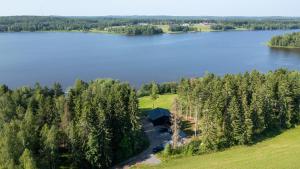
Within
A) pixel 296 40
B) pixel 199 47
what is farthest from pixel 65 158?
pixel 296 40

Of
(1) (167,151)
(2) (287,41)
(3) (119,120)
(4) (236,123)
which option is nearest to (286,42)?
(2) (287,41)

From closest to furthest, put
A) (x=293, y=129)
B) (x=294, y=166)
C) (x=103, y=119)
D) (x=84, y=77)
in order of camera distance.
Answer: (x=294, y=166)
(x=103, y=119)
(x=293, y=129)
(x=84, y=77)

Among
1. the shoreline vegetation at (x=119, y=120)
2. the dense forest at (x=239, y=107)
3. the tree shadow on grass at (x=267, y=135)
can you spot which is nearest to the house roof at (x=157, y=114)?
the dense forest at (x=239, y=107)

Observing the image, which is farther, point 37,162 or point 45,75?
point 45,75

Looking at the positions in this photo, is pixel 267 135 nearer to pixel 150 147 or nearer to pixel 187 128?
pixel 187 128

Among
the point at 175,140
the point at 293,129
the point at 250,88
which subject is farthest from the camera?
the point at 250,88

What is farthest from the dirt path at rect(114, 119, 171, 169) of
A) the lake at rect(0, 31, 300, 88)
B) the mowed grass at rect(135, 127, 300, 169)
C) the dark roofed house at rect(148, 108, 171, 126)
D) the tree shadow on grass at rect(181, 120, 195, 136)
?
the lake at rect(0, 31, 300, 88)

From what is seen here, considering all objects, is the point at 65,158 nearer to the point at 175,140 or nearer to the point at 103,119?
the point at 103,119

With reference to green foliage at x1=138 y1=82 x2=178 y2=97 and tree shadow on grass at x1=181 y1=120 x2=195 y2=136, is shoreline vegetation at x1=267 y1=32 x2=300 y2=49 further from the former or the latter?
tree shadow on grass at x1=181 y1=120 x2=195 y2=136

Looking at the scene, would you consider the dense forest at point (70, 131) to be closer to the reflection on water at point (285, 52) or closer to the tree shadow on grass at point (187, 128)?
the tree shadow on grass at point (187, 128)
